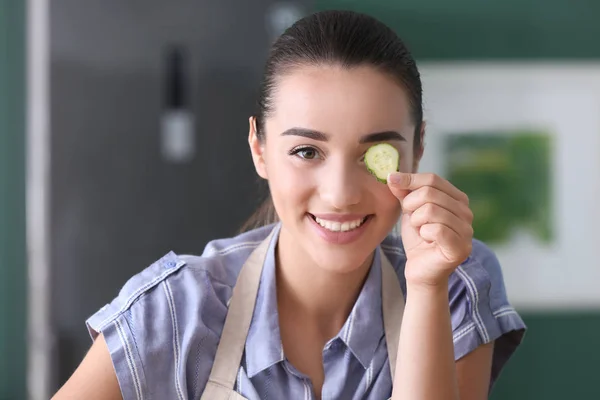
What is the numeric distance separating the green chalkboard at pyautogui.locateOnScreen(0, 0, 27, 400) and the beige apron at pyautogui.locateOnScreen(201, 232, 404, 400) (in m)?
1.69

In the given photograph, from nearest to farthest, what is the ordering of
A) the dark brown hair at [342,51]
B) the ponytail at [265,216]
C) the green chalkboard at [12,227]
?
1. the dark brown hair at [342,51]
2. the ponytail at [265,216]
3. the green chalkboard at [12,227]

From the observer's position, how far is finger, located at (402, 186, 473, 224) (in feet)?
3.80

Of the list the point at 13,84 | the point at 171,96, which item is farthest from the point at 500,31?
the point at 13,84

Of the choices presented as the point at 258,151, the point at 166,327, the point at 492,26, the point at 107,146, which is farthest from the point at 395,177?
the point at 492,26

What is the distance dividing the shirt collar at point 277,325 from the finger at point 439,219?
0.30 metres

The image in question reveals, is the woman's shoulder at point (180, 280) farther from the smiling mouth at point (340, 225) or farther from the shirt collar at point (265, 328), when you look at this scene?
the smiling mouth at point (340, 225)

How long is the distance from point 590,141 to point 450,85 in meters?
0.64

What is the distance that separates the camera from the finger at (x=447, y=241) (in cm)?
116

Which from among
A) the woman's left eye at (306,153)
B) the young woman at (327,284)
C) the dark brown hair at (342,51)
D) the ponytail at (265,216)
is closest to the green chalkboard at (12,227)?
the ponytail at (265,216)

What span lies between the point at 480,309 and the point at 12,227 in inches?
79.5

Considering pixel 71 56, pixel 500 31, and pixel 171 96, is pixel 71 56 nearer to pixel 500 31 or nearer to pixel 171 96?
pixel 171 96

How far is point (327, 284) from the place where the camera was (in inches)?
56.1

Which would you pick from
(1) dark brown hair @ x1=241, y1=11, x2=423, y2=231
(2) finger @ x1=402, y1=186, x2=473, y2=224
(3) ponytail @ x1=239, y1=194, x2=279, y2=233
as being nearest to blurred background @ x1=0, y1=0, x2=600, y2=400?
(3) ponytail @ x1=239, y1=194, x2=279, y2=233

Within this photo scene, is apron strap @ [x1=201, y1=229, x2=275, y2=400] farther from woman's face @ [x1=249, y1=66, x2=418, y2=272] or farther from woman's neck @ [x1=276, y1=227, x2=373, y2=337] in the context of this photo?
woman's face @ [x1=249, y1=66, x2=418, y2=272]
